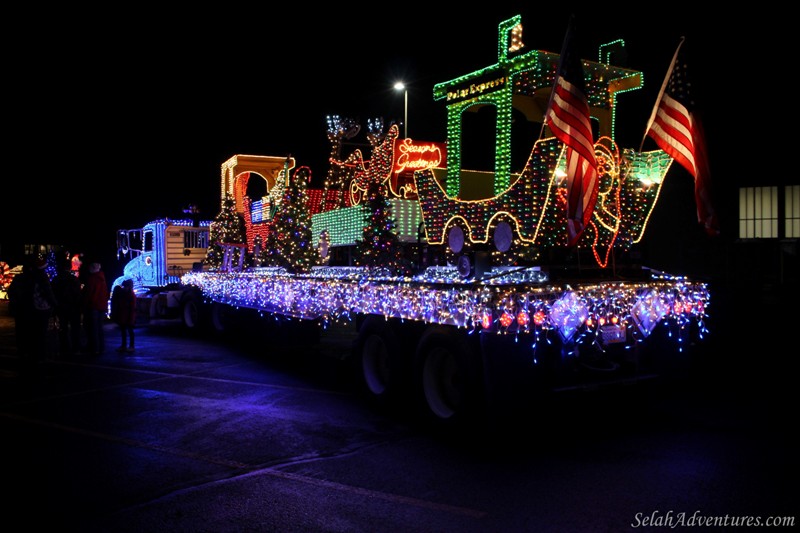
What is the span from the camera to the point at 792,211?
13633 mm

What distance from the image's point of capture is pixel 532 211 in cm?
731

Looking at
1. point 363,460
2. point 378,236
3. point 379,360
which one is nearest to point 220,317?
point 378,236

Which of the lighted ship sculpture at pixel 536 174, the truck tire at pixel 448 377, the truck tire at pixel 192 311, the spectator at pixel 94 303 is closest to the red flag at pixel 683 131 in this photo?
the lighted ship sculpture at pixel 536 174

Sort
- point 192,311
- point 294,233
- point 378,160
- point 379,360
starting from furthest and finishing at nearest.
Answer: point 192,311
point 294,233
point 378,160
point 379,360

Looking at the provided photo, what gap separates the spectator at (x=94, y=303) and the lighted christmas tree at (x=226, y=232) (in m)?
3.64

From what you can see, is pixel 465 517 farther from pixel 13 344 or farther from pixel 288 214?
pixel 13 344

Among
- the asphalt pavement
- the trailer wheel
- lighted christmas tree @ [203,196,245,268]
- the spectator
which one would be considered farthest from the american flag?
lighted christmas tree @ [203,196,245,268]

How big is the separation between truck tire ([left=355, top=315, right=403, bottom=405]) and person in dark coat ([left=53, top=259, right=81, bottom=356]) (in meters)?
6.70

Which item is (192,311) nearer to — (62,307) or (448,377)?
(62,307)

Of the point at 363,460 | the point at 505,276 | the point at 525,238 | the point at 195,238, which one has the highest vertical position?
the point at 195,238

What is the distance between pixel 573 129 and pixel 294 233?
7.09m

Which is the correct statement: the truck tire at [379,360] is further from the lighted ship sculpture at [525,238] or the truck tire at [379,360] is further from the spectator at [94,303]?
the spectator at [94,303]

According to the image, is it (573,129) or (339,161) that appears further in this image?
(339,161)

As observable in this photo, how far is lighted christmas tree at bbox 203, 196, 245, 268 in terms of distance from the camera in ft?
51.5
